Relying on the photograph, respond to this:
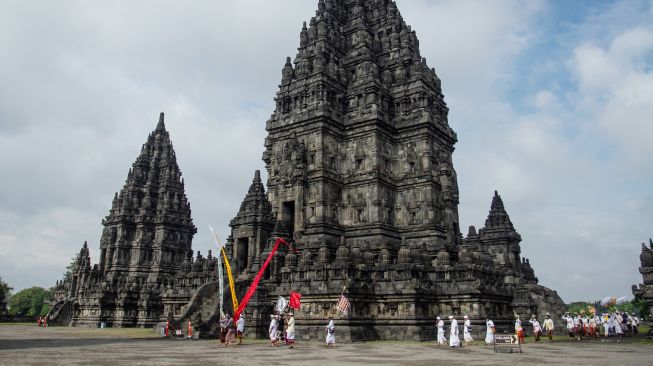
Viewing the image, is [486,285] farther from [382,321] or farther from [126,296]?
[126,296]

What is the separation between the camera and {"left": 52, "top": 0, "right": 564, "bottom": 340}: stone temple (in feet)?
103

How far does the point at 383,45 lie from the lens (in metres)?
49.7

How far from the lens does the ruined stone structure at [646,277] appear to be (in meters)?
28.2

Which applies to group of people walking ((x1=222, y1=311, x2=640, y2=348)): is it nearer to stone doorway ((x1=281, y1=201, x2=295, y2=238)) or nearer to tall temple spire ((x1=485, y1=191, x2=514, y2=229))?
stone doorway ((x1=281, y1=201, x2=295, y2=238))

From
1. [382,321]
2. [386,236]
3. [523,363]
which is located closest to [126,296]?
[386,236]

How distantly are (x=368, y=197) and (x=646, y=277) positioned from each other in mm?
19880

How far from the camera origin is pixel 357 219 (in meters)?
41.9

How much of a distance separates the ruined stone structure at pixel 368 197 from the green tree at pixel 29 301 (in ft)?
264

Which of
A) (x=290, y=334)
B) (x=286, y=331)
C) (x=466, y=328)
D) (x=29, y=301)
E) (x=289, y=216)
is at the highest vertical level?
(x=289, y=216)

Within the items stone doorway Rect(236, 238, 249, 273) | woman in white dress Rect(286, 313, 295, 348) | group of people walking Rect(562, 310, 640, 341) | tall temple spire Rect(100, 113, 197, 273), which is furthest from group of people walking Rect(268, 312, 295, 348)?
tall temple spire Rect(100, 113, 197, 273)

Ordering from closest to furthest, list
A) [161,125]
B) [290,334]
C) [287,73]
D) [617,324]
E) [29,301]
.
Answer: [290,334], [617,324], [287,73], [161,125], [29,301]

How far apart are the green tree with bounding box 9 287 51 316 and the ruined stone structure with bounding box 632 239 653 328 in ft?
350

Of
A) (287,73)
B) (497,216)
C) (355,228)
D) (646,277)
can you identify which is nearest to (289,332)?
(355,228)

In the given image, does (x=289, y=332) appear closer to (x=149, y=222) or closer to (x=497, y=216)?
(x=497, y=216)
